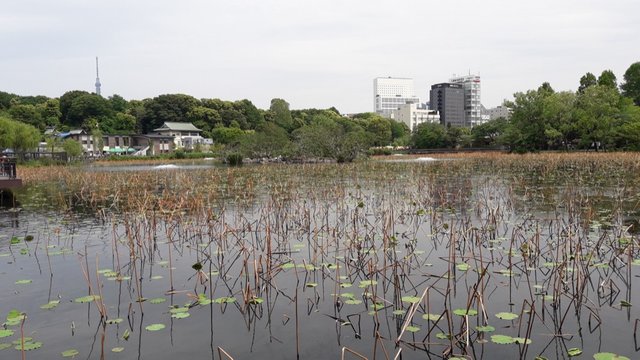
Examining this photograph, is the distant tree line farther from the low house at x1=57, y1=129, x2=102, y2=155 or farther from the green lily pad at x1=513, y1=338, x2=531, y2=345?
the green lily pad at x1=513, y1=338, x2=531, y2=345

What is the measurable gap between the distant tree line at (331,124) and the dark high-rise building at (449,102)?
173 feet

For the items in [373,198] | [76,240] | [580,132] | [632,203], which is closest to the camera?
[76,240]

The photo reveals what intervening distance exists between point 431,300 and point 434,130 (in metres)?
76.4

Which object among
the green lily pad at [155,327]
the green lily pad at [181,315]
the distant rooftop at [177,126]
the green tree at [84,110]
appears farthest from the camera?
the green tree at [84,110]

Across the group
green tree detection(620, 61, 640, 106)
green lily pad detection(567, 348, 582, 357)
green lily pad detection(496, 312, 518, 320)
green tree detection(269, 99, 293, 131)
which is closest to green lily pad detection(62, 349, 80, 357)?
green lily pad detection(496, 312, 518, 320)

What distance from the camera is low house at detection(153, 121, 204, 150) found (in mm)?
93250

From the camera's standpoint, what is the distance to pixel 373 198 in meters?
15.7

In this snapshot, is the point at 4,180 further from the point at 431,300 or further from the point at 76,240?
the point at 431,300

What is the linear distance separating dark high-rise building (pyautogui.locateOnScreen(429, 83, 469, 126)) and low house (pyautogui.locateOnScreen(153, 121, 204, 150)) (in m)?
87.1

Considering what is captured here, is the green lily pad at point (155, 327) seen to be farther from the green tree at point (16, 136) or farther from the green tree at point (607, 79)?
the green tree at point (607, 79)

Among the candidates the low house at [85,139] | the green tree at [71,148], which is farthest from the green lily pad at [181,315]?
the low house at [85,139]

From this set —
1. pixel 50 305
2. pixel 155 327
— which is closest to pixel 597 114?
pixel 155 327

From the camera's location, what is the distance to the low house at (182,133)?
306 ft

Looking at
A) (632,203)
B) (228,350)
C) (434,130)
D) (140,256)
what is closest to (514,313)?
(228,350)
